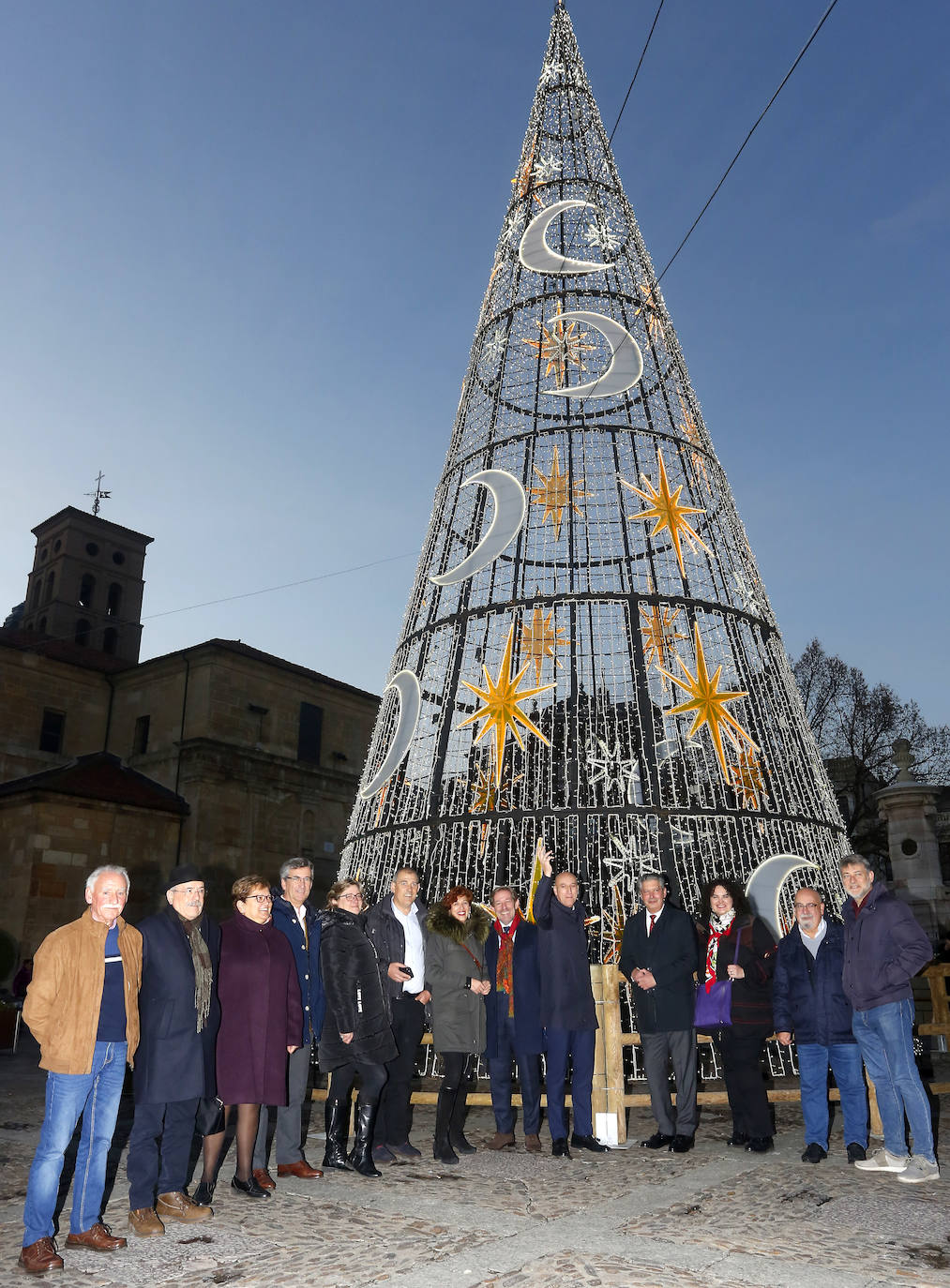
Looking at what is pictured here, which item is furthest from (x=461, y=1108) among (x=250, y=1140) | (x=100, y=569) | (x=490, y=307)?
(x=100, y=569)

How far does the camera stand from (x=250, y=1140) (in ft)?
14.1

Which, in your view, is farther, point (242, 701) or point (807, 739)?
point (242, 701)

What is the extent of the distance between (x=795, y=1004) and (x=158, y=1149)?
11.2 ft

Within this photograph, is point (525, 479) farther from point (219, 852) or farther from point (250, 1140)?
point (219, 852)

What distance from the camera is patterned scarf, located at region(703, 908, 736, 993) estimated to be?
5.53 meters

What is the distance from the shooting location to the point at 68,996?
3.58 meters

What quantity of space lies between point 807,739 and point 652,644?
1.49m

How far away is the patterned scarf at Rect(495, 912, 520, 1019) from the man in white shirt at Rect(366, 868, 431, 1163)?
446 mm

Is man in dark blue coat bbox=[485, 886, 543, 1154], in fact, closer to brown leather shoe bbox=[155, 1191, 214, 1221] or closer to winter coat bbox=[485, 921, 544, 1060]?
winter coat bbox=[485, 921, 544, 1060]

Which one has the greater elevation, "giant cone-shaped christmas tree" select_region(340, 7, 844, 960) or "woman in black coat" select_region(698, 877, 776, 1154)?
"giant cone-shaped christmas tree" select_region(340, 7, 844, 960)

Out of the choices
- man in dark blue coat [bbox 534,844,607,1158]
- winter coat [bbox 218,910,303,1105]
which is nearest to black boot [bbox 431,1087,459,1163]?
man in dark blue coat [bbox 534,844,607,1158]

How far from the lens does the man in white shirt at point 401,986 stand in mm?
5297

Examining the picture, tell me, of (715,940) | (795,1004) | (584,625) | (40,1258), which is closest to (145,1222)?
(40,1258)

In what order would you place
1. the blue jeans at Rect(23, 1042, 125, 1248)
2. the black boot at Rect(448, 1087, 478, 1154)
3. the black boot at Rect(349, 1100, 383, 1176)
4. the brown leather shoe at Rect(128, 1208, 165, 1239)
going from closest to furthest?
1. the blue jeans at Rect(23, 1042, 125, 1248)
2. the brown leather shoe at Rect(128, 1208, 165, 1239)
3. the black boot at Rect(349, 1100, 383, 1176)
4. the black boot at Rect(448, 1087, 478, 1154)
